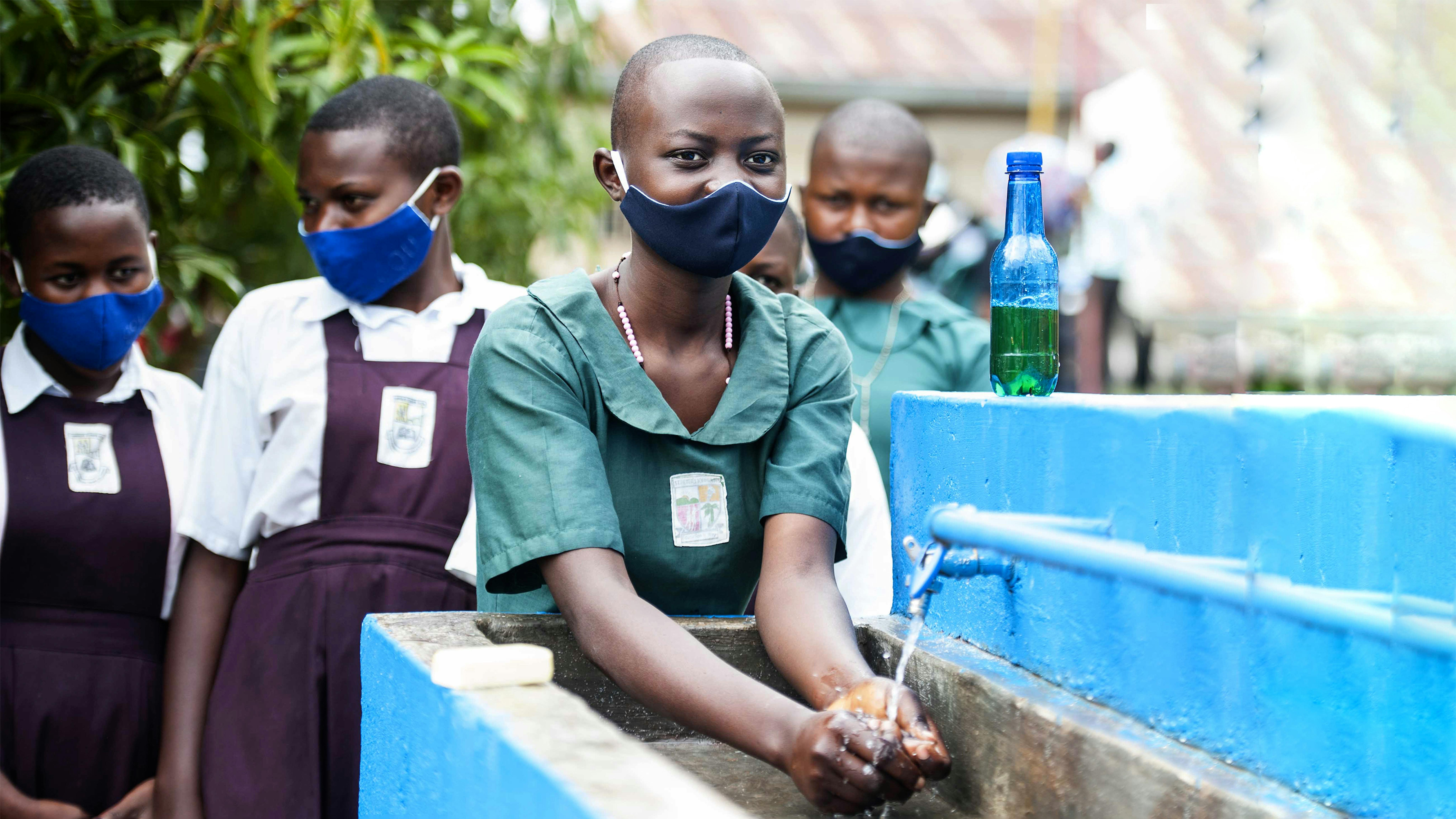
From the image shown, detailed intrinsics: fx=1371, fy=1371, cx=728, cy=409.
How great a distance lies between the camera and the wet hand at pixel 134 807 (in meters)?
2.85

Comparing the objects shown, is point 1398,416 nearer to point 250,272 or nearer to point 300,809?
point 300,809

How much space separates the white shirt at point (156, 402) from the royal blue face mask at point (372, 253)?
519 mm

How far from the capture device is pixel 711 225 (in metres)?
2.03

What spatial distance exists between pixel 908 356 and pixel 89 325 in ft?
6.29

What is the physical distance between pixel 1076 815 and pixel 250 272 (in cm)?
460

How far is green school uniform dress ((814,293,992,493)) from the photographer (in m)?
3.40

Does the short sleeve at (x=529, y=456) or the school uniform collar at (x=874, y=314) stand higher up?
the school uniform collar at (x=874, y=314)

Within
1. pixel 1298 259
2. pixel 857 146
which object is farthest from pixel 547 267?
pixel 857 146

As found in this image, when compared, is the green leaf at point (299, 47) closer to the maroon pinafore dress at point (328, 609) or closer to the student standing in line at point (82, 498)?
the student standing in line at point (82, 498)

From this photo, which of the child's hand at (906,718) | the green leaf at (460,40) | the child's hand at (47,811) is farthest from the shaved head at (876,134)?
→ the child's hand at (47,811)

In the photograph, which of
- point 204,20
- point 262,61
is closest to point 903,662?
point 262,61

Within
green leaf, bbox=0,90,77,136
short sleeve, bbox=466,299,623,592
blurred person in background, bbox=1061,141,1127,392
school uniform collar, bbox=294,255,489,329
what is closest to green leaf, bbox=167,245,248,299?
green leaf, bbox=0,90,77,136

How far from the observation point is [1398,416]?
1474mm

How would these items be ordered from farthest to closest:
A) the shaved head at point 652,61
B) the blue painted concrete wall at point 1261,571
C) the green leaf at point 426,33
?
the green leaf at point 426,33 → the shaved head at point 652,61 → the blue painted concrete wall at point 1261,571
